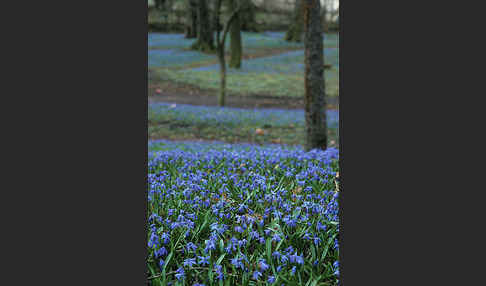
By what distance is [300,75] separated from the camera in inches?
1128

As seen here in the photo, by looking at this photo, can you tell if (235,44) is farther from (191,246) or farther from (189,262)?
(189,262)

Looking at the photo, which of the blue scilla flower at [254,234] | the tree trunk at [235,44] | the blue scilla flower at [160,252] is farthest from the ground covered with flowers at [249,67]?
the blue scilla flower at [160,252]

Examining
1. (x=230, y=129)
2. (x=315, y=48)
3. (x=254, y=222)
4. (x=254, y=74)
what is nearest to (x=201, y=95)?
(x=254, y=74)

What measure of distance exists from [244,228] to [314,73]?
4.21 metres

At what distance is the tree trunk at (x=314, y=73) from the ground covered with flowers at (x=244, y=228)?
2.49 meters

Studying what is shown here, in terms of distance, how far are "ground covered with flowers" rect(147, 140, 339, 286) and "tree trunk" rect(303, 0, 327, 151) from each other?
2.49 m

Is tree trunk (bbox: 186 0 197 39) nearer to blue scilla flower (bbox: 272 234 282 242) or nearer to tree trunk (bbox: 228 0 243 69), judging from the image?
tree trunk (bbox: 228 0 243 69)

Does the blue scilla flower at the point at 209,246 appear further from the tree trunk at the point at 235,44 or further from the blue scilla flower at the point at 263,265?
the tree trunk at the point at 235,44

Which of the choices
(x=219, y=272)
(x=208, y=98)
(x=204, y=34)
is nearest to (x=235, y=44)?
(x=204, y=34)

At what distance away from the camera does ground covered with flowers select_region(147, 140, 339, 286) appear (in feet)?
7.24

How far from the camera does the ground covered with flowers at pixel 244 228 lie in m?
2.21

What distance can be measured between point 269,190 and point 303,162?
1297mm

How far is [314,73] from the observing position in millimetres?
6344

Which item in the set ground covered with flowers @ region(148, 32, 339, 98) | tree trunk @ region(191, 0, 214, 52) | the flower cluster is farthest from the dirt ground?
tree trunk @ region(191, 0, 214, 52)
